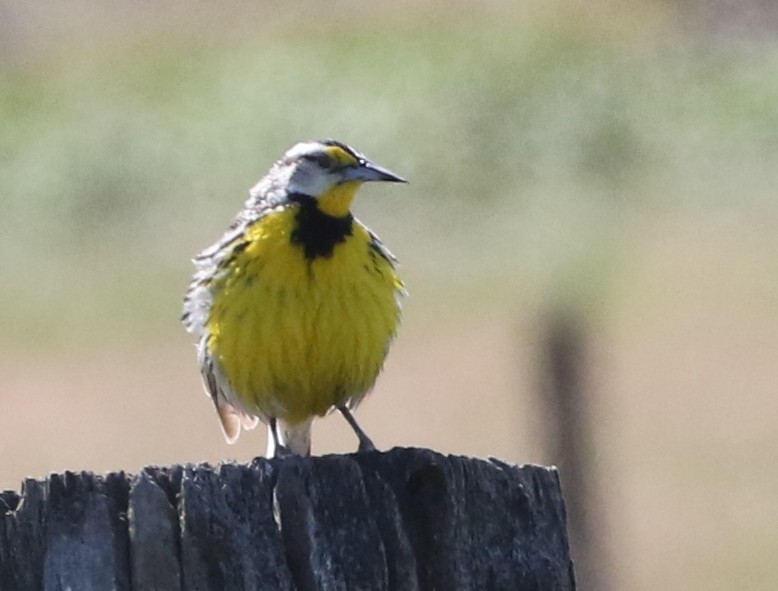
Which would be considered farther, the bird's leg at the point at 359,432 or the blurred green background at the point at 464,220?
the blurred green background at the point at 464,220

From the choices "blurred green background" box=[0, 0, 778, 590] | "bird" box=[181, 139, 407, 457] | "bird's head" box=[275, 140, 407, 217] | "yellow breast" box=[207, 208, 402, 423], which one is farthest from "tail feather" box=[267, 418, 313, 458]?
"blurred green background" box=[0, 0, 778, 590]

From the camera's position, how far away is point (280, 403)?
214 inches

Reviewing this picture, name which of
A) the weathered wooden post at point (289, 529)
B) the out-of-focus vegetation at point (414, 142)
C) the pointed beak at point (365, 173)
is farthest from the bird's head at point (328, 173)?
the out-of-focus vegetation at point (414, 142)

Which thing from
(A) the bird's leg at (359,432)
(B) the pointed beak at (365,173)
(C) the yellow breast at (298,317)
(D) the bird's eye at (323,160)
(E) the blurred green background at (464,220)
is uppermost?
(E) the blurred green background at (464,220)

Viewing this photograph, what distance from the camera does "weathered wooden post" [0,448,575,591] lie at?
295 centimetres

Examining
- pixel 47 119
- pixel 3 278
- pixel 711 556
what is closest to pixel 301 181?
pixel 711 556

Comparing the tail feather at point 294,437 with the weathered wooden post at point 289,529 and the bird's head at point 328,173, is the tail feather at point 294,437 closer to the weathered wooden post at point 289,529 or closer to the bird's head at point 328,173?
the bird's head at point 328,173

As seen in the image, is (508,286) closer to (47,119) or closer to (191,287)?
(47,119)

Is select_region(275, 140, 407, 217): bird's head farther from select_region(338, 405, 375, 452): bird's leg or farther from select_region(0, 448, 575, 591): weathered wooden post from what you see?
select_region(0, 448, 575, 591): weathered wooden post

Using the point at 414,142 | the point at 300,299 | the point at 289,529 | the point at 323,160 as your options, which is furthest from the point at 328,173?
the point at 414,142

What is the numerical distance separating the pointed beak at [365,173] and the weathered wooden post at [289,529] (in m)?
2.34

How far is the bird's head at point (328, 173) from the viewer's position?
218 inches

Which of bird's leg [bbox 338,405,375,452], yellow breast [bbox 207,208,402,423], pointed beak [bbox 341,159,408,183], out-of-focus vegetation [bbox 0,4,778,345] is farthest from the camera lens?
out-of-focus vegetation [bbox 0,4,778,345]

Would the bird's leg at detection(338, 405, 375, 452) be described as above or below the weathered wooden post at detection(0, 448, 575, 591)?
above
